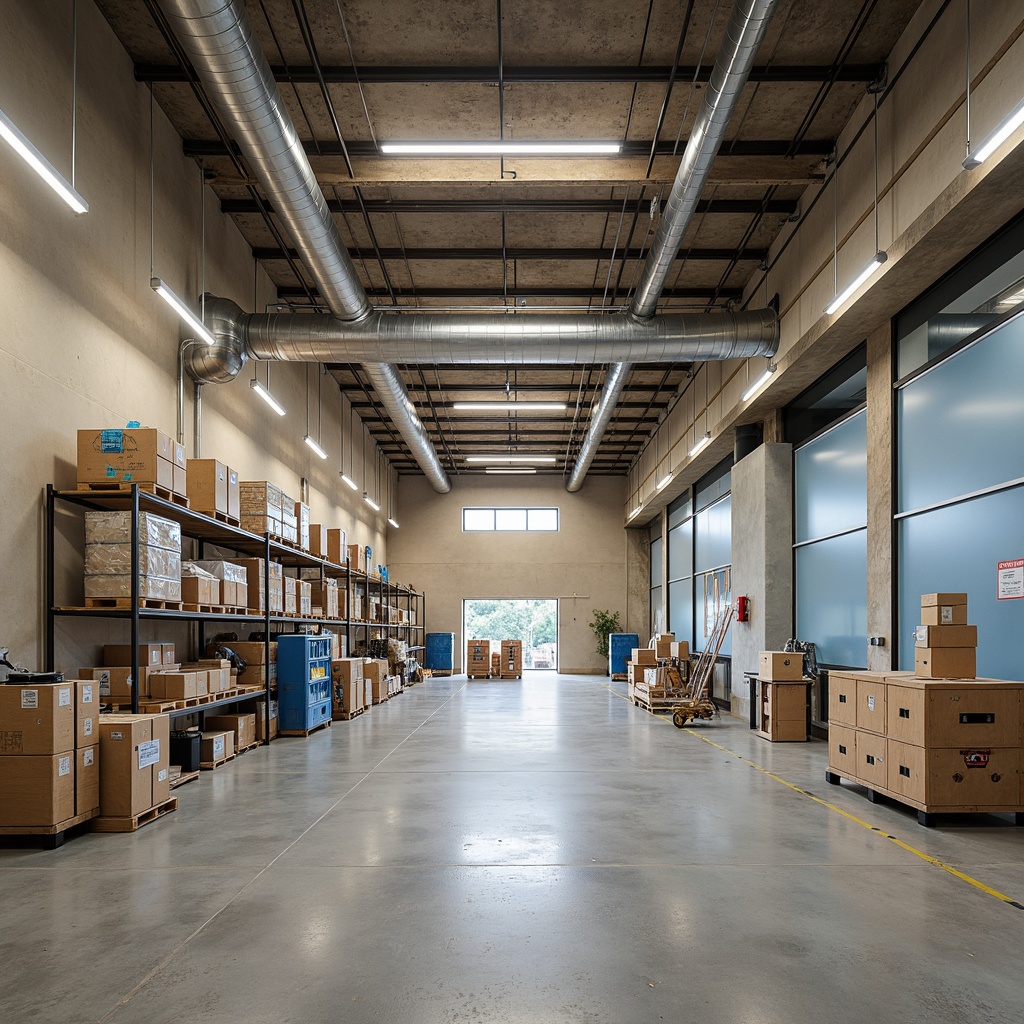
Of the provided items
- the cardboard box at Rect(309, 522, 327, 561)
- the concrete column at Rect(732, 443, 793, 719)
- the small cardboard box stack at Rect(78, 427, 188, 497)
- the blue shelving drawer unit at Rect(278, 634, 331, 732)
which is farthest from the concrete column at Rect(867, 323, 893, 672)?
the cardboard box at Rect(309, 522, 327, 561)

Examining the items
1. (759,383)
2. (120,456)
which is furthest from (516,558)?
(120,456)

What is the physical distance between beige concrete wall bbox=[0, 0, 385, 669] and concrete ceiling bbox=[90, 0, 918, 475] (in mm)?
685

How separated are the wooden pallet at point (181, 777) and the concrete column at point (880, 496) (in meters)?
7.36

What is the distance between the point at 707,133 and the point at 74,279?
5.98 meters

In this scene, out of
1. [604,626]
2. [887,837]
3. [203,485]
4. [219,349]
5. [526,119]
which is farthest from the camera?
[604,626]

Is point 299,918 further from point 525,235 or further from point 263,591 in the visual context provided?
point 525,235

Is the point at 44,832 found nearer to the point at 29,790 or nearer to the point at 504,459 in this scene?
the point at 29,790

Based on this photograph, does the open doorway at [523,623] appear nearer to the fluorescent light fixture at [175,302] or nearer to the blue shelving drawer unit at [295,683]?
the blue shelving drawer unit at [295,683]

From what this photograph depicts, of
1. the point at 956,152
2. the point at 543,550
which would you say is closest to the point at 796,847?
the point at 956,152

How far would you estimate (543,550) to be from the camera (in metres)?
28.8

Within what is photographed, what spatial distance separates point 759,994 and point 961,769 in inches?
145

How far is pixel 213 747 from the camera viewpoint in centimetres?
891

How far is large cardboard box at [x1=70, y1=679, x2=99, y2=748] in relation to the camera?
5.82 meters

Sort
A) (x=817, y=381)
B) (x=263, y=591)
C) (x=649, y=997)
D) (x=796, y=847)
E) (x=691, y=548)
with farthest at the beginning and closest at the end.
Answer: (x=691, y=548) < (x=817, y=381) < (x=263, y=591) < (x=796, y=847) < (x=649, y=997)
